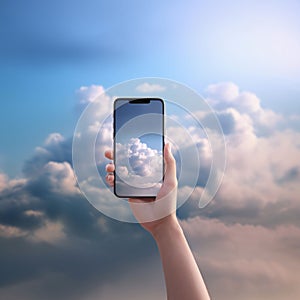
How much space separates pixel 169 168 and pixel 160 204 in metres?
0.10

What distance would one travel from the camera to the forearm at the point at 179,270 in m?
0.68

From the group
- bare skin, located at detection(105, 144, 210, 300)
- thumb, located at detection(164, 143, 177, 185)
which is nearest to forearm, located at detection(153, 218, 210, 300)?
bare skin, located at detection(105, 144, 210, 300)

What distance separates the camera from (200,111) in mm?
952

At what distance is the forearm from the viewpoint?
2.22ft

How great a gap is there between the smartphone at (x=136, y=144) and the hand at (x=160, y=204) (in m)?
0.03

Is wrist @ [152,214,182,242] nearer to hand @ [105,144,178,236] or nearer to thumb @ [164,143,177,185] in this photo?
hand @ [105,144,178,236]

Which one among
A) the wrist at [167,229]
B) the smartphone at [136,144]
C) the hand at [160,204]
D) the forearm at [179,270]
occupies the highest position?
the smartphone at [136,144]

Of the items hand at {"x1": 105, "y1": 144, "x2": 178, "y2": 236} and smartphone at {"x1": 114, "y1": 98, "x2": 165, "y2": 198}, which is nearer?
hand at {"x1": 105, "y1": 144, "x2": 178, "y2": 236}

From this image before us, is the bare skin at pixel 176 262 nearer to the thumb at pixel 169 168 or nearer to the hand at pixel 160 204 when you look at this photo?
the hand at pixel 160 204

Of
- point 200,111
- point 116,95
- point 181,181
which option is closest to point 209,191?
point 181,181

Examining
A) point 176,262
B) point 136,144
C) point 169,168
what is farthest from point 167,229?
point 136,144

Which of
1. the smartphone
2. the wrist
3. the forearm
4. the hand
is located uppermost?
the smartphone

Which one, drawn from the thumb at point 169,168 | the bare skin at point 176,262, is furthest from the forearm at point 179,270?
the thumb at point 169,168

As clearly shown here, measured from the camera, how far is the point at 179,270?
2.28 ft
